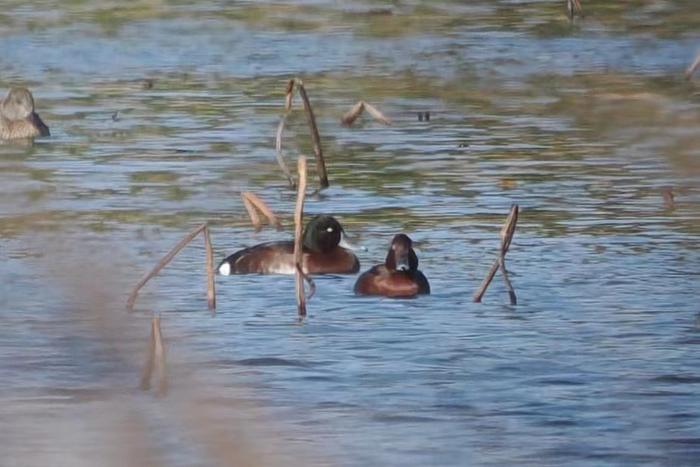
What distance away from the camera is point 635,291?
8695 mm

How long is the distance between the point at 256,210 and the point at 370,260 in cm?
109

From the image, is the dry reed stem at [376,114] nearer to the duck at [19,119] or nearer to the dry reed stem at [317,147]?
the dry reed stem at [317,147]

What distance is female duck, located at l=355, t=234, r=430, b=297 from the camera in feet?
28.1

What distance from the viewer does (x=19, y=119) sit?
1439 cm

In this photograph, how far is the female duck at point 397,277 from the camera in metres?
8.58

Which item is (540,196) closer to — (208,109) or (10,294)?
(10,294)

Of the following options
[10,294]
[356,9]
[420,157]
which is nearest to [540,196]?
[420,157]

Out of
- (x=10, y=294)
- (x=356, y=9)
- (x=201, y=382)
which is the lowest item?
(x=356, y=9)

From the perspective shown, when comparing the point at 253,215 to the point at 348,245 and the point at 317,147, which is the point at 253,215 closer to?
the point at 348,245

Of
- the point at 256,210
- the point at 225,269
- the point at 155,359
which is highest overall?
the point at 155,359

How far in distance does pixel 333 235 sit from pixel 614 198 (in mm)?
2132

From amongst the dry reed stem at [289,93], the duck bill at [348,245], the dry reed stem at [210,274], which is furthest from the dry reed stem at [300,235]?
the dry reed stem at [289,93]

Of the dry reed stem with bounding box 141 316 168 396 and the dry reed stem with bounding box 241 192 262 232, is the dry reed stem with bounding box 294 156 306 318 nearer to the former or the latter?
the dry reed stem with bounding box 141 316 168 396

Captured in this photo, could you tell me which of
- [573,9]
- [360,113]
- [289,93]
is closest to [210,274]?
[289,93]
